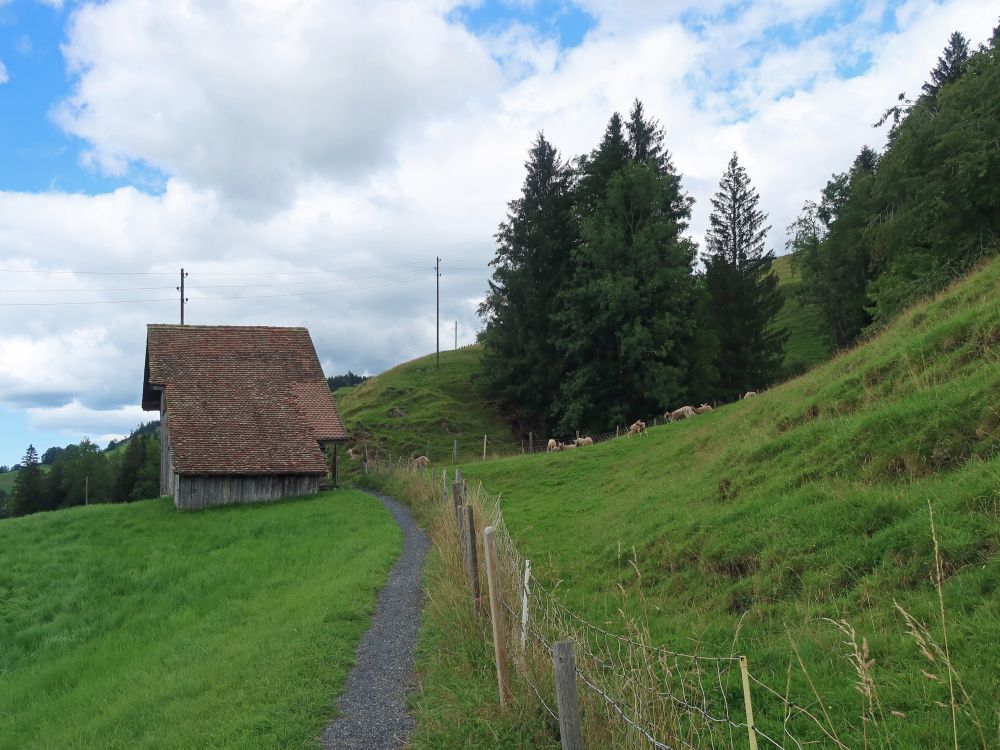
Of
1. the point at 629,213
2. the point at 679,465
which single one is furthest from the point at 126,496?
the point at 679,465

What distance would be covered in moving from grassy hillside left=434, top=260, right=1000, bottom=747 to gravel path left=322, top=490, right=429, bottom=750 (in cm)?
237

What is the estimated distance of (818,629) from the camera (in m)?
6.14

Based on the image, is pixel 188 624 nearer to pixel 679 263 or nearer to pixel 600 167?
pixel 679 263

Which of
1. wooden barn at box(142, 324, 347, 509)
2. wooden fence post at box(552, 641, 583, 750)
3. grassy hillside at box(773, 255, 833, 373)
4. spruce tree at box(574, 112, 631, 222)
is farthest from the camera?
grassy hillside at box(773, 255, 833, 373)

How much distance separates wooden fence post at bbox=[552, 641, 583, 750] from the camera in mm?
3650

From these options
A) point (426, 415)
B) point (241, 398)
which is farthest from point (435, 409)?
point (241, 398)

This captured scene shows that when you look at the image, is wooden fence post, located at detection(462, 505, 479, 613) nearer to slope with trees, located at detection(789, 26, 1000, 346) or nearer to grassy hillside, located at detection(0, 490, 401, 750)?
grassy hillside, located at detection(0, 490, 401, 750)

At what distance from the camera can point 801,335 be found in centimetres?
5934

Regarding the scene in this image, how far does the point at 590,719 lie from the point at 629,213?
3457 cm

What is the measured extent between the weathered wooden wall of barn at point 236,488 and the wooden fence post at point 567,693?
26.7 metres

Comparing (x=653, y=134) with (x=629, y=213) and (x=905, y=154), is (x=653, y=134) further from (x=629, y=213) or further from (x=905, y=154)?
(x=905, y=154)

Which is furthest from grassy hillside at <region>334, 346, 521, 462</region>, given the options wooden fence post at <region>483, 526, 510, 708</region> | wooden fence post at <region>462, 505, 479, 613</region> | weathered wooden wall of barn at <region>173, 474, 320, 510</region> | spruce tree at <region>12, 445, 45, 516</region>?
spruce tree at <region>12, 445, 45, 516</region>

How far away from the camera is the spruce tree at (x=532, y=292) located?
4044 cm

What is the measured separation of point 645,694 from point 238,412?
99.7ft
